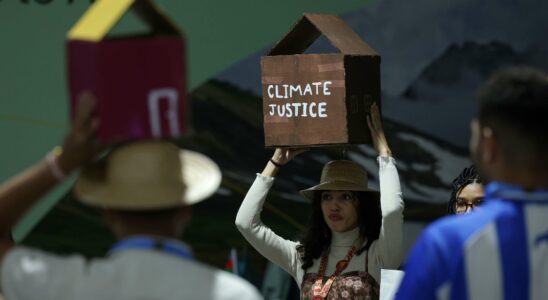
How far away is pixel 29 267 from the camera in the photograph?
105 inches

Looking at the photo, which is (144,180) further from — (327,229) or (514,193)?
(327,229)

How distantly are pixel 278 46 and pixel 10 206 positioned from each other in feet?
8.49

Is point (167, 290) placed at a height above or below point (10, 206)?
below

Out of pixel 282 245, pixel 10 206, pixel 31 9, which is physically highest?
pixel 31 9

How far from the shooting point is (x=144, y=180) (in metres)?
2.70

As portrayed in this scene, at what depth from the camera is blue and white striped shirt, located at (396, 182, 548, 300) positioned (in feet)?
9.42

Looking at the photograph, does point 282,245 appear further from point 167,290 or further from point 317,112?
point 167,290

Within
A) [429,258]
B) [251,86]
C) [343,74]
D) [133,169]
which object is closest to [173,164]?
[133,169]

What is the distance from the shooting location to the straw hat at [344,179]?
5320mm

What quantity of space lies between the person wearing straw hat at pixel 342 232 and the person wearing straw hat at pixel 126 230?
2229 millimetres

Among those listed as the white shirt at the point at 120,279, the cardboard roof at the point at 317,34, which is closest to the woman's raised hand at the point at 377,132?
the cardboard roof at the point at 317,34

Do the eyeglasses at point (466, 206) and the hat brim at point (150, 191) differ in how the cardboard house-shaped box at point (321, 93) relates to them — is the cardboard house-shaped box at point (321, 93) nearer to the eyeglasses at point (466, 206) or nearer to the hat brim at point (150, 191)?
the eyeglasses at point (466, 206)

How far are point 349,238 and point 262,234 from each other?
387 millimetres

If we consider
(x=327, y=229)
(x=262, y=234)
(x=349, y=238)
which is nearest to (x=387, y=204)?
(x=349, y=238)
